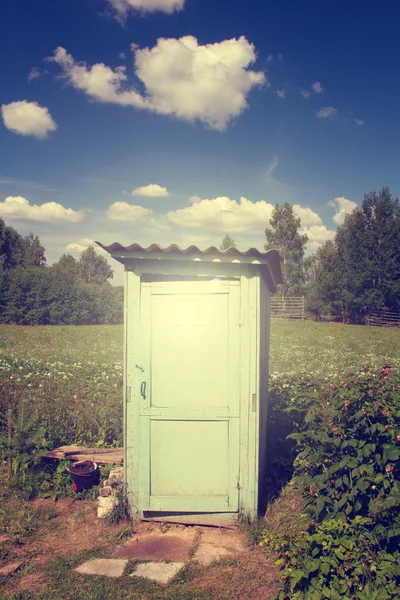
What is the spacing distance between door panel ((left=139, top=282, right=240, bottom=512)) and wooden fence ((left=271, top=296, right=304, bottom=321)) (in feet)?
143

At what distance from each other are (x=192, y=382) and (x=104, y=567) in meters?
2.06

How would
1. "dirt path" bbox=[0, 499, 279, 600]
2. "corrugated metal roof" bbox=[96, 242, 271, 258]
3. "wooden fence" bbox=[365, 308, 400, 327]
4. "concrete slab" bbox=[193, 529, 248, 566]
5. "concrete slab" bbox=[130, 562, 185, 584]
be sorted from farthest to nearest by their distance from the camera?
"wooden fence" bbox=[365, 308, 400, 327]
"corrugated metal roof" bbox=[96, 242, 271, 258]
"concrete slab" bbox=[193, 529, 248, 566]
"concrete slab" bbox=[130, 562, 185, 584]
"dirt path" bbox=[0, 499, 279, 600]

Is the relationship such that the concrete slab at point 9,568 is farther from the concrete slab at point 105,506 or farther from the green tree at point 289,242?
the green tree at point 289,242

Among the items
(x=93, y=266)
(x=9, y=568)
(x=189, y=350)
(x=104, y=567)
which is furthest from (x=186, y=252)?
(x=93, y=266)

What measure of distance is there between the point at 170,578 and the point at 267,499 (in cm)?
197

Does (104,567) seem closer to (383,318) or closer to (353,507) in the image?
(353,507)

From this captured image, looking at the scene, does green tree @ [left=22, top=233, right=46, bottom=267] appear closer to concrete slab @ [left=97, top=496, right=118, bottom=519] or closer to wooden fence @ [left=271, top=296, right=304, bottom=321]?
wooden fence @ [left=271, top=296, right=304, bottom=321]

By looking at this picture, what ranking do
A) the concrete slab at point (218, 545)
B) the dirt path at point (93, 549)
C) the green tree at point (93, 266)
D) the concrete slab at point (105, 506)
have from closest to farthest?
1. the dirt path at point (93, 549)
2. the concrete slab at point (218, 545)
3. the concrete slab at point (105, 506)
4. the green tree at point (93, 266)

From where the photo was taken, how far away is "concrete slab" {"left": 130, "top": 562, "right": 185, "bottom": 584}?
162 inches

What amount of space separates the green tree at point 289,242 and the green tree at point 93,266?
38.4 meters

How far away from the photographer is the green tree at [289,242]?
169ft

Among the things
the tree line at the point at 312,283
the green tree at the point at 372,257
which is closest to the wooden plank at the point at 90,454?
the tree line at the point at 312,283

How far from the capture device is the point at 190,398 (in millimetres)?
5215

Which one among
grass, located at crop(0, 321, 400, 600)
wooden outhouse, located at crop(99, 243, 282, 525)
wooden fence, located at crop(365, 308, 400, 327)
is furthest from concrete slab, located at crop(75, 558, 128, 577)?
wooden fence, located at crop(365, 308, 400, 327)
